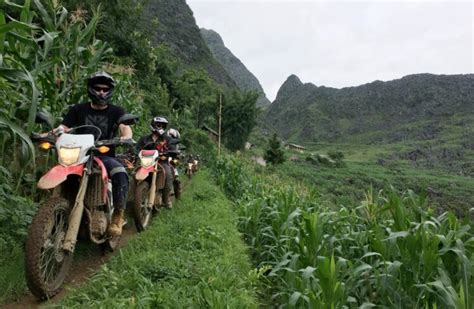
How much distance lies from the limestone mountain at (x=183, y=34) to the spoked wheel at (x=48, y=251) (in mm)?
83072

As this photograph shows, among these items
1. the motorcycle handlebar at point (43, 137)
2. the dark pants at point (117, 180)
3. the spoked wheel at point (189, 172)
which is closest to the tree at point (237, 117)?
the spoked wheel at point (189, 172)

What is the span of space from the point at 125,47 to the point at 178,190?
887cm

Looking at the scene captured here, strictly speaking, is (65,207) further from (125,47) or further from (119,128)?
(125,47)

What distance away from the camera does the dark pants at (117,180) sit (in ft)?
12.7

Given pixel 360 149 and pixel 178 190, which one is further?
pixel 360 149

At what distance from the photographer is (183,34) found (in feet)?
302

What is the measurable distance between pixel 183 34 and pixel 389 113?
232 feet

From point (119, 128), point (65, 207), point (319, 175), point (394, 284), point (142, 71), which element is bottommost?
point (319, 175)

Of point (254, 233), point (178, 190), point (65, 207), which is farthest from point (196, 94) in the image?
point (65, 207)

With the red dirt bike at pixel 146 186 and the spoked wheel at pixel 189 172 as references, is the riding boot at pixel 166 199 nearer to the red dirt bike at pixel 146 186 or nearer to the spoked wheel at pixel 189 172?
the red dirt bike at pixel 146 186

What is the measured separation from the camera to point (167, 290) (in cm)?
282

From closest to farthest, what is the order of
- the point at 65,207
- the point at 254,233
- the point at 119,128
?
the point at 65,207 → the point at 119,128 → the point at 254,233

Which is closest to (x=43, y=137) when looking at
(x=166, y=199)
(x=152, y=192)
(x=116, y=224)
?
(x=116, y=224)

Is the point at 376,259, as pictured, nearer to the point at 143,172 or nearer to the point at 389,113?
the point at 143,172
